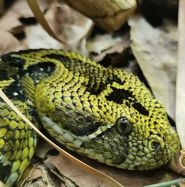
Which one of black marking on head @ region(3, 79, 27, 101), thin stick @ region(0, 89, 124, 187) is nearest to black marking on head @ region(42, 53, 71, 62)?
black marking on head @ region(3, 79, 27, 101)

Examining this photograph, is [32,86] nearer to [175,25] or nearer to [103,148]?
[103,148]

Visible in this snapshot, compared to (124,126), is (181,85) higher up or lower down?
→ lower down

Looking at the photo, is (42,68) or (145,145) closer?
(145,145)

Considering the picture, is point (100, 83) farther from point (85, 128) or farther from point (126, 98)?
point (85, 128)

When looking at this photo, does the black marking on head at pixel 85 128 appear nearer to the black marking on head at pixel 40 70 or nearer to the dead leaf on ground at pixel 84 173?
the dead leaf on ground at pixel 84 173

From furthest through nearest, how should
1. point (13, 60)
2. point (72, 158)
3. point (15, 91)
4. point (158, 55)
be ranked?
point (158, 55) → point (13, 60) → point (15, 91) → point (72, 158)

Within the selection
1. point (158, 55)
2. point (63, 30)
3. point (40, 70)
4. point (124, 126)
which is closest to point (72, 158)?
point (124, 126)
